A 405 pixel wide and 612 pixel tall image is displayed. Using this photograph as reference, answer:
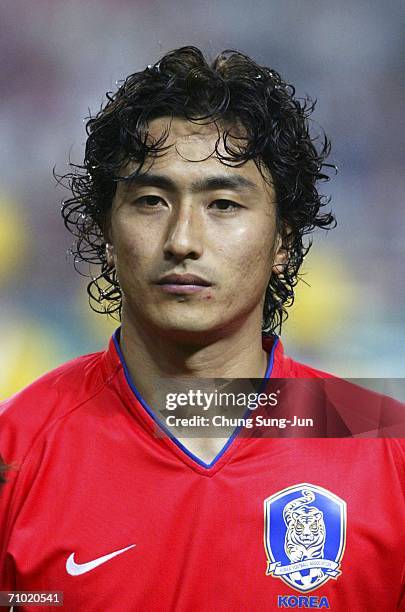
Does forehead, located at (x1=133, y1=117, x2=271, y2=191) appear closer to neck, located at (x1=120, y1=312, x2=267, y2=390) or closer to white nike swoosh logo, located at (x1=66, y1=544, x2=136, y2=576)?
neck, located at (x1=120, y1=312, x2=267, y2=390)

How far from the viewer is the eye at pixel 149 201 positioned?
1800mm

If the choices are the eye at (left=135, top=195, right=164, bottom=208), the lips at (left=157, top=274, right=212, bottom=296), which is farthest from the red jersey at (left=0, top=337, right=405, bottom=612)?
the eye at (left=135, top=195, right=164, bottom=208)

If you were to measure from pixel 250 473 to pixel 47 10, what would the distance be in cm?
213

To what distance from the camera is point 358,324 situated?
2908 millimetres

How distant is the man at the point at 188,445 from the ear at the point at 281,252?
1.2 inches

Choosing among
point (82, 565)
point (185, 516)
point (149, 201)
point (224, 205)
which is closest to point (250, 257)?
point (224, 205)

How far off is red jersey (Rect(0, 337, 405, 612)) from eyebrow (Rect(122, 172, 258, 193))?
428 millimetres

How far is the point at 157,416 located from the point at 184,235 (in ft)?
1.32

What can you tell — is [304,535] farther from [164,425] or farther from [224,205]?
[224,205]

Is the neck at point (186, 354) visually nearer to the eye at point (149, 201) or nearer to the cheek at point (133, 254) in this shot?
the cheek at point (133, 254)

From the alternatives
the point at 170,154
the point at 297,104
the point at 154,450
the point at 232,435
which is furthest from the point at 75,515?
the point at 297,104

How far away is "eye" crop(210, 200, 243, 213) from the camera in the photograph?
5.90 feet

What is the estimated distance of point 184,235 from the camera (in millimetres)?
1711

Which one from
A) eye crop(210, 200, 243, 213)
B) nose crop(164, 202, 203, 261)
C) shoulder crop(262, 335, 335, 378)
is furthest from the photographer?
shoulder crop(262, 335, 335, 378)
